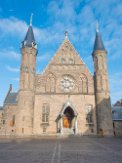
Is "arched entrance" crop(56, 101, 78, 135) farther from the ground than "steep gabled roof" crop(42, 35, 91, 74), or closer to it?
closer to it

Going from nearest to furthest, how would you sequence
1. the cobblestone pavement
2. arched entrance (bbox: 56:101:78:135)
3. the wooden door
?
1. the cobblestone pavement
2. arched entrance (bbox: 56:101:78:135)
3. the wooden door

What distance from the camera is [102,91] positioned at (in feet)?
113

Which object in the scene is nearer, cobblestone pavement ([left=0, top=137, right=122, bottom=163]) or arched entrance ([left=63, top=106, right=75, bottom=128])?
cobblestone pavement ([left=0, top=137, right=122, bottom=163])

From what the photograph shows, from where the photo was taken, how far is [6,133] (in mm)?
38500

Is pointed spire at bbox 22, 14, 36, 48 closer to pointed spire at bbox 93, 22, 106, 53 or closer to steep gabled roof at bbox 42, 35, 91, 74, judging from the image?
steep gabled roof at bbox 42, 35, 91, 74

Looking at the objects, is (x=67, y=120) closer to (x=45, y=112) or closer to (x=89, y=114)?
(x=89, y=114)

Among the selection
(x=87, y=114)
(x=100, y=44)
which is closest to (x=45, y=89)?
(x=87, y=114)

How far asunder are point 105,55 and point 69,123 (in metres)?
15.4

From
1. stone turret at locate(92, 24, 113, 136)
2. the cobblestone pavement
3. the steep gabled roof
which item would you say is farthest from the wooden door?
the cobblestone pavement

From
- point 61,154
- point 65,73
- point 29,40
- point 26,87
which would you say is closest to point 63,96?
point 65,73

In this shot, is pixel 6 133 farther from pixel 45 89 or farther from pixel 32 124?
pixel 45 89

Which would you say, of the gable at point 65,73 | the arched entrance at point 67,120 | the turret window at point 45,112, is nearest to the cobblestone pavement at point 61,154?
the arched entrance at point 67,120

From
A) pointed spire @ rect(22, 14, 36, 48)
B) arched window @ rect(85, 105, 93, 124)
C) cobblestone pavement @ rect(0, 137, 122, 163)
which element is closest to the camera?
cobblestone pavement @ rect(0, 137, 122, 163)

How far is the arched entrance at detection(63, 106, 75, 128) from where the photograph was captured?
111 feet
